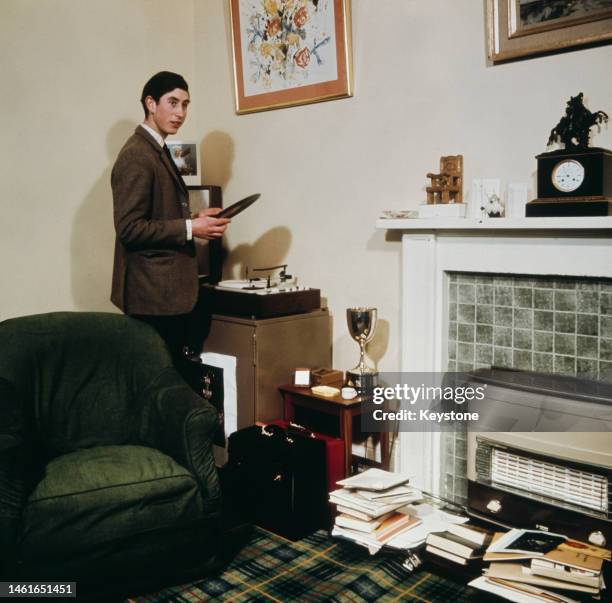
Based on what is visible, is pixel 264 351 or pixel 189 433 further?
pixel 264 351

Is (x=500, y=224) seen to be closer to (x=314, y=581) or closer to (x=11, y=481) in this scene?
(x=314, y=581)

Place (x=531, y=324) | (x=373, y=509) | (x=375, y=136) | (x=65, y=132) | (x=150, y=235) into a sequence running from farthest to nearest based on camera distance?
(x=65, y=132), (x=375, y=136), (x=150, y=235), (x=531, y=324), (x=373, y=509)

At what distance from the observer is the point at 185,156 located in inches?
134

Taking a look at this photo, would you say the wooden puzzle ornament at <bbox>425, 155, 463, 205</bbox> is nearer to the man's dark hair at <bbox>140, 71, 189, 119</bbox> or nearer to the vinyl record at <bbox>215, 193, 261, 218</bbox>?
the vinyl record at <bbox>215, 193, 261, 218</bbox>

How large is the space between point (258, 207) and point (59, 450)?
164cm

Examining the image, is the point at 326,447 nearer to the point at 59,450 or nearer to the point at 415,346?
the point at 415,346

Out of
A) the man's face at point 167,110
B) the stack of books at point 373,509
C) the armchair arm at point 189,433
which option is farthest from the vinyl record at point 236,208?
the stack of books at point 373,509

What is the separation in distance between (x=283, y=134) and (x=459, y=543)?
2.10 m

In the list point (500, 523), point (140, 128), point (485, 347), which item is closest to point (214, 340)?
point (140, 128)

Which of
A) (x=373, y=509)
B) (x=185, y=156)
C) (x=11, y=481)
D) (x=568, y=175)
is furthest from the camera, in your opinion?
(x=185, y=156)

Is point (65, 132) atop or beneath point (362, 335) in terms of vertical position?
atop

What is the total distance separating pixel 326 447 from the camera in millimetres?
2623

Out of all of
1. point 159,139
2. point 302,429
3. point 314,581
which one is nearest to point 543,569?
point 314,581

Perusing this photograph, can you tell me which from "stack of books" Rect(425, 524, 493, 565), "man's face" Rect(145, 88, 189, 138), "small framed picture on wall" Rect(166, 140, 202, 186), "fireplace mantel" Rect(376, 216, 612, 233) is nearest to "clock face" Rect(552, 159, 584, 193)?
"fireplace mantel" Rect(376, 216, 612, 233)
